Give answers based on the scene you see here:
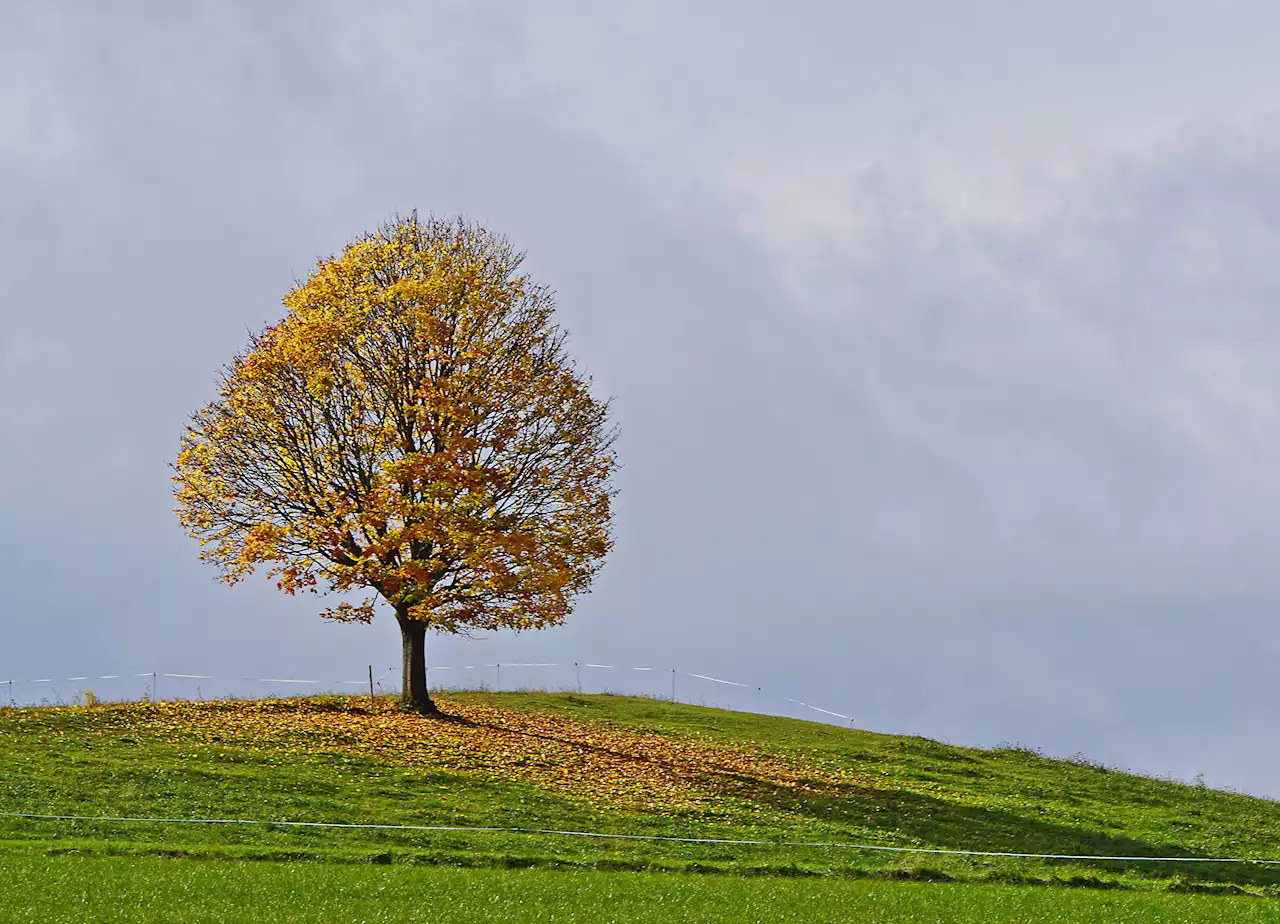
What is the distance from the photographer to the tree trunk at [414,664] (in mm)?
41844

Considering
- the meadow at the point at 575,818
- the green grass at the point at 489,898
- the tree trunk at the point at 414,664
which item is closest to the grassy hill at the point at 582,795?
the meadow at the point at 575,818

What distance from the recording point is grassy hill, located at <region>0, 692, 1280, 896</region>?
85.1 feet

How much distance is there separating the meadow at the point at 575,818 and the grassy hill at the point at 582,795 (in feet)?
0.35

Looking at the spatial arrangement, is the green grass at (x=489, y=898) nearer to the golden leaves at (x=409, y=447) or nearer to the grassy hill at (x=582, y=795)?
the grassy hill at (x=582, y=795)

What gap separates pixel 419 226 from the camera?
43.6 metres

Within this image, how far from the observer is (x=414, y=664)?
4203 centimetres

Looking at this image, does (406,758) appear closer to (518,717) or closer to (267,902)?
(518,717)

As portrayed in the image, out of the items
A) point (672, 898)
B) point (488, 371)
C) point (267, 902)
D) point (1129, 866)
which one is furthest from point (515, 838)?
point (488, 371)

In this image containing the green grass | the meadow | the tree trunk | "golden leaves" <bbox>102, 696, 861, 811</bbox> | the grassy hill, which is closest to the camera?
the green grass

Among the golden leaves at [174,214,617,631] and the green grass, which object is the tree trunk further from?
the green grass

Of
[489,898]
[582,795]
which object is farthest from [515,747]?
[489,898]

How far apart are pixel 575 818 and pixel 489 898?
848 centimetres

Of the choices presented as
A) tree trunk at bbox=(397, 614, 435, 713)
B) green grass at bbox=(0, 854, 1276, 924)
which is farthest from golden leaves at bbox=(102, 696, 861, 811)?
green grass at bbox=(0, 854, 1276, 924)

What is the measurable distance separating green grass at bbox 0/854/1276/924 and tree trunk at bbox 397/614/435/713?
60.4ft
